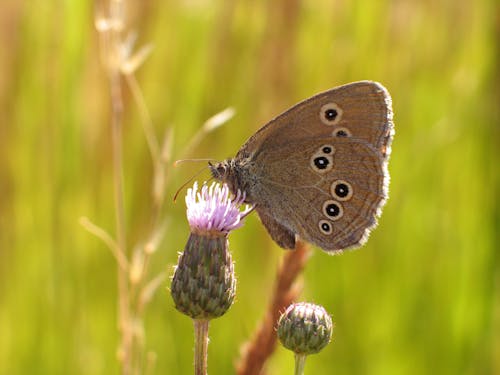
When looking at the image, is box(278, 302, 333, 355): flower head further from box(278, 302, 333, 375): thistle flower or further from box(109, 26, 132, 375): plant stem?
box(109, 26, 132, 375): plant stem

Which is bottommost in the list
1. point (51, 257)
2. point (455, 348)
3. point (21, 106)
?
point (455, 348)

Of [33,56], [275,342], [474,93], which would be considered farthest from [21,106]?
[474,93]

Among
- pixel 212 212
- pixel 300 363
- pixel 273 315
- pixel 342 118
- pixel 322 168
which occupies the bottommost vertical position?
pixel 300 363

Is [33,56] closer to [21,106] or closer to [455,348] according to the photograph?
[21,106]

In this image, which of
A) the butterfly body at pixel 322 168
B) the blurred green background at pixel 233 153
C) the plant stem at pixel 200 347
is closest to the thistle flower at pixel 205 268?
the plant stem at pixel 200 347

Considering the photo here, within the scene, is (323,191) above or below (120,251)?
above

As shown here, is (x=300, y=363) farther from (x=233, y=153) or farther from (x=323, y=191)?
(x=233, y=153)

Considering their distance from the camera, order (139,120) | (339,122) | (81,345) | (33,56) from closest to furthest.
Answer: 1. (339,122)
2. (33,56)
3. (81,345)
4. (139,120)

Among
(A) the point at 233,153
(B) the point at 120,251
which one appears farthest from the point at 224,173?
(A) the point at 233,153
